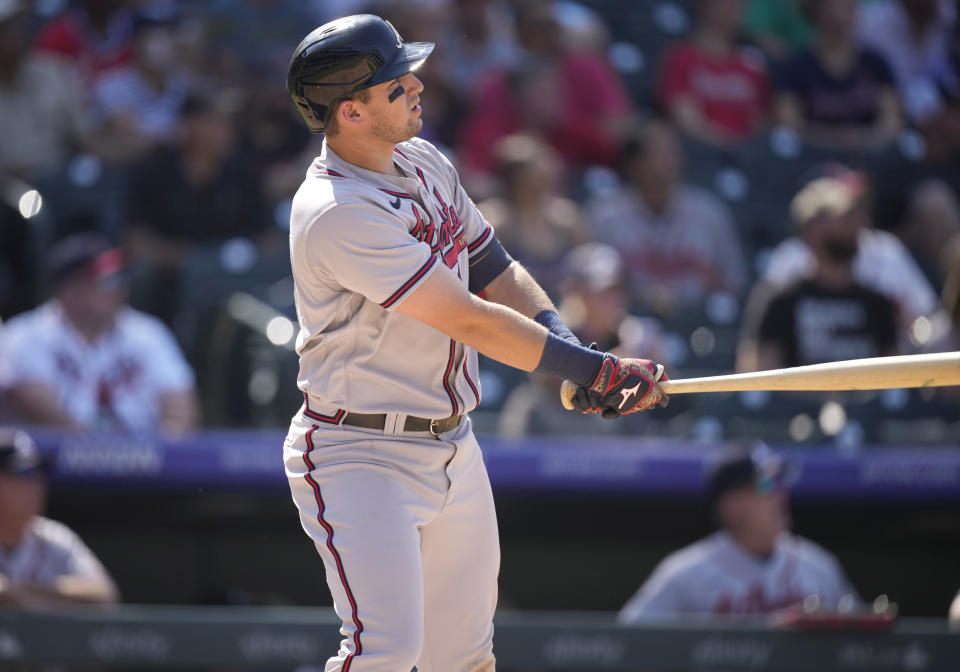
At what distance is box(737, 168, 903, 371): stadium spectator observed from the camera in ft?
19.2

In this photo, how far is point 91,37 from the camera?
7.43 m

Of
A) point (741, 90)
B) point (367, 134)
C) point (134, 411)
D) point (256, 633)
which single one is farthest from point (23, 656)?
point (741, 90)

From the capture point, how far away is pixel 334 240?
2693mm

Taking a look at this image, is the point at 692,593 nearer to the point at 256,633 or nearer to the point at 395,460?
the point at 256,633

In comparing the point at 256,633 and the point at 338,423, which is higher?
the point at 338,423

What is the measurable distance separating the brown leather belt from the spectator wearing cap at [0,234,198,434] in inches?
112

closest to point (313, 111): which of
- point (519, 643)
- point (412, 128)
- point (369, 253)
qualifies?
point (412, 128)

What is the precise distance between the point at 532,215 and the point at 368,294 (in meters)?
3.60

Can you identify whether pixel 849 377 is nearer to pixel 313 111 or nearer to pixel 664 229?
pixel 313 111

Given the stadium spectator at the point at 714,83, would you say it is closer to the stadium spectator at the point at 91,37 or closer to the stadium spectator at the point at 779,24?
the stadium spectator at the point at 779,24

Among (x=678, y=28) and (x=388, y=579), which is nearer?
(x=388, y=579)

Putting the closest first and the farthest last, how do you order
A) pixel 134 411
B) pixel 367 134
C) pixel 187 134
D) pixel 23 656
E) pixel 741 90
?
pixel 367 134 < pixel 23 656 < pixel 134 411 < pixel 187 134 < pixel 741 90

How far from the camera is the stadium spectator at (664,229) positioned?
21.9ft

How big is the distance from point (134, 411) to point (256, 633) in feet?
4.57
